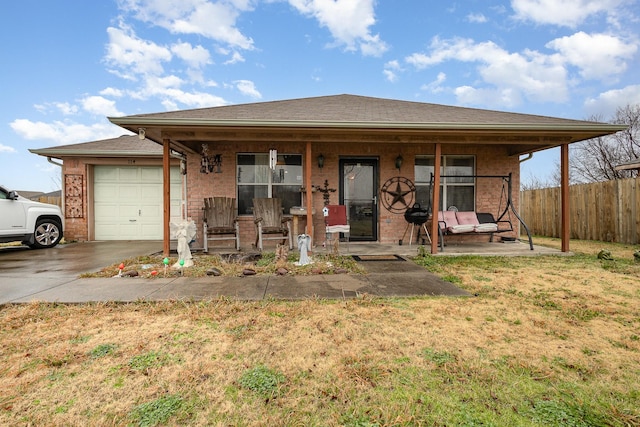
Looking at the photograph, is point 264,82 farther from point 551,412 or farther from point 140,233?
point 551,412

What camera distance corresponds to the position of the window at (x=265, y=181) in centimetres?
680

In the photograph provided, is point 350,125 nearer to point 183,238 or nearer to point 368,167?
point 368,167

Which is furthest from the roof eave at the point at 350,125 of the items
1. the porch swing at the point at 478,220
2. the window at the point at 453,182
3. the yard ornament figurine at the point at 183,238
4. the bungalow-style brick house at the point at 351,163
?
the window at the point at 453,182

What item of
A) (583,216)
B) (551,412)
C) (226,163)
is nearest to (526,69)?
(583,216)

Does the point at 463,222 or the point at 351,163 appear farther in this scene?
the point at 351,163

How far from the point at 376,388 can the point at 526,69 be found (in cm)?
1540

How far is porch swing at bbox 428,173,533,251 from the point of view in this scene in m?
5.96

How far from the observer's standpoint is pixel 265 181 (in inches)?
268

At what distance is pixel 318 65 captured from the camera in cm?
1252

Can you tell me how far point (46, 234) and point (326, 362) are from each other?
7.67 meters

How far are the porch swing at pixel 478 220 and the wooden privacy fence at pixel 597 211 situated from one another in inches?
105

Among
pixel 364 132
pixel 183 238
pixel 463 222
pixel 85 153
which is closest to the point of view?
pixel 183 238

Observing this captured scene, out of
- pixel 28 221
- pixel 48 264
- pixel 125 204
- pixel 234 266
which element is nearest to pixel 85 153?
pixel 125 204

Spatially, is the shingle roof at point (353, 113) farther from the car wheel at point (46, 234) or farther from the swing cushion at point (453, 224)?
the car wheel at point (46, 234)
